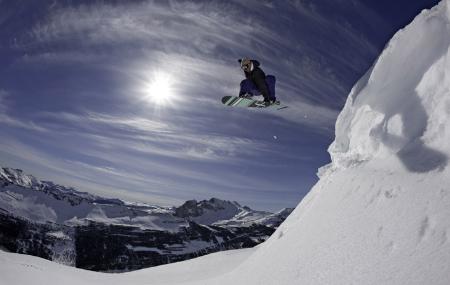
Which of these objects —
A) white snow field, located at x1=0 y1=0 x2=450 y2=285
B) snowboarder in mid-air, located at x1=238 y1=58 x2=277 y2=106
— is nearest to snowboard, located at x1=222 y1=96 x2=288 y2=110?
snowboarder in mid-air, located at x1=238 y1=58 x2=277 y2=106

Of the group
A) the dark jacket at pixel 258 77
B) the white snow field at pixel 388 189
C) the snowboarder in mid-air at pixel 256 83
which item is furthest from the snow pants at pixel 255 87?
the white snow field at pixel 388 189

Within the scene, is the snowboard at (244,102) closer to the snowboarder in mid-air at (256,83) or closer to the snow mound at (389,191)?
the snowboarder in mid-air at (256,83)

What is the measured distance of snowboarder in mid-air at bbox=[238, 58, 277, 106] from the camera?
17625 millimetres

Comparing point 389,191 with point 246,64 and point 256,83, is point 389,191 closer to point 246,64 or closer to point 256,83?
point 246,64

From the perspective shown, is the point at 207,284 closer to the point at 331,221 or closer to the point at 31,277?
the point at 331,221

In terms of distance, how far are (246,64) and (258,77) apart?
41.0 inches

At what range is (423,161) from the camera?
320 inches

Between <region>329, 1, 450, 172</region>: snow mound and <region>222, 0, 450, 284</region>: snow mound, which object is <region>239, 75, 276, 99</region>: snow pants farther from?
<region>329, 1, 450, 172</region>: snow mound

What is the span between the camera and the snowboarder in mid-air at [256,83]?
57.8 feet

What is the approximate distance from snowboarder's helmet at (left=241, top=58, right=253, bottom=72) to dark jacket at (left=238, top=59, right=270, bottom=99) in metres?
0.23

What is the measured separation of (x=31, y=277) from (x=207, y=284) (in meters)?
12.9

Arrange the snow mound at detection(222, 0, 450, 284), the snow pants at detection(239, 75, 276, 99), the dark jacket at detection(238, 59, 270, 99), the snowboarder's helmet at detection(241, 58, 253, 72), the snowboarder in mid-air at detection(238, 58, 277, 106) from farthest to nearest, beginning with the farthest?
the snow pants at detection(239, 75, 276, 99), the dark jacket at detection(238, 59, 270, 99), the snowboarder in mid-air at detection(238, 58, 277, 106), the snowboarder's helmet at detection(241, 58, 253, 72), the snow mound at detection(222, 0, 450, 284)

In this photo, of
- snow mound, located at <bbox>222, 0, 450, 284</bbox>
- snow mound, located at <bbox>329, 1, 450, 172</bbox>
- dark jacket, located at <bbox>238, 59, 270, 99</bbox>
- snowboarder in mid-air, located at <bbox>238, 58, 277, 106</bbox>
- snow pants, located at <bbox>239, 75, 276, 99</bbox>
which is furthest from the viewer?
snow pants, located at <bbox>239, 75, 276, 99</bbox>

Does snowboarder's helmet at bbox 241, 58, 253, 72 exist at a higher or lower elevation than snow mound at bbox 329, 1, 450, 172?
higher
